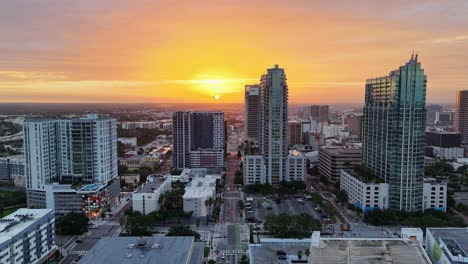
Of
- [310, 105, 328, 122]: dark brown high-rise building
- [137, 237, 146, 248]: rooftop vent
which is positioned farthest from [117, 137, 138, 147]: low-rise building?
[310, 105, 328, 122]: dark brown high-rise building

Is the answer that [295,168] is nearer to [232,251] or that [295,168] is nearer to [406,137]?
[406,137]

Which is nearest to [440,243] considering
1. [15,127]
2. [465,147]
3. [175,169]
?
[175,169]

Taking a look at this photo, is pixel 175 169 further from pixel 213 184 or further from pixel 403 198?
pixel 403 198

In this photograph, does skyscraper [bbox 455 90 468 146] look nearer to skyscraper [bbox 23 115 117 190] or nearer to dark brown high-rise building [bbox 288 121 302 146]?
dark brown high-rise building [bbox 288 121 302 146]

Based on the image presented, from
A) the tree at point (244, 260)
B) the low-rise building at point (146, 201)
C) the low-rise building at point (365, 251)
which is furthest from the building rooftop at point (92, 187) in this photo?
the low-rise building at point (365, 251)

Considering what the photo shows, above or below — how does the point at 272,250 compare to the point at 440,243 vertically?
below

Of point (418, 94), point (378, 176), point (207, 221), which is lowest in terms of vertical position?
point (207, 221)
